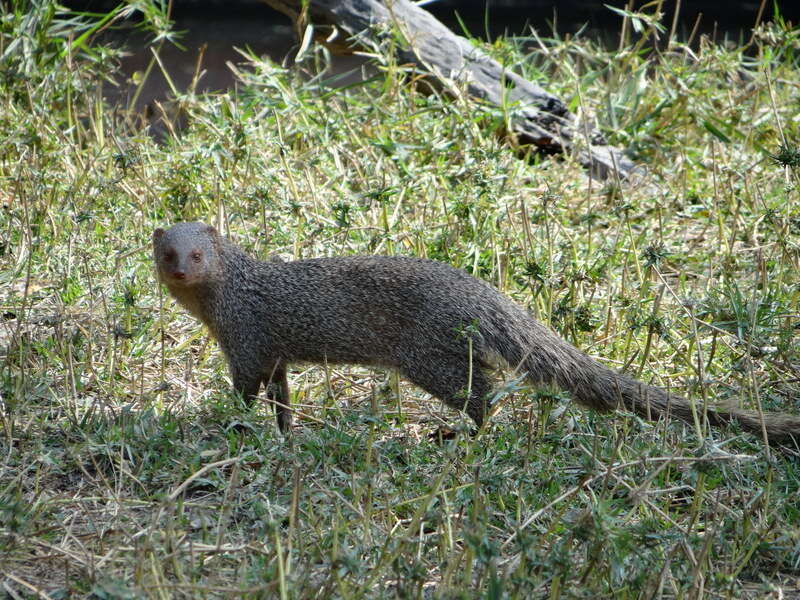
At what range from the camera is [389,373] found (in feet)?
11.7

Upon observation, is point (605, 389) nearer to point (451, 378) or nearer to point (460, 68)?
point (451, 378)

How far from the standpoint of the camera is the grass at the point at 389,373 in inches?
88.4

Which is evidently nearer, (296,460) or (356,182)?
(296,460)

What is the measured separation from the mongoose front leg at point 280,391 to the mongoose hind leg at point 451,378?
0.43 meters

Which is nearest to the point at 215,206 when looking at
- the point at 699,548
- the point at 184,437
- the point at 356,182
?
the point at 356,182

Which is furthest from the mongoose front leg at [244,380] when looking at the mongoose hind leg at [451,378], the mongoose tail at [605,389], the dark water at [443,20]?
the dark water at [443,20]

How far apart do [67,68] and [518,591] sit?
13.4 feet

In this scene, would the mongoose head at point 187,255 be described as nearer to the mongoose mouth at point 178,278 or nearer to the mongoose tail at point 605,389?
the mongoose mouth at point 178,278

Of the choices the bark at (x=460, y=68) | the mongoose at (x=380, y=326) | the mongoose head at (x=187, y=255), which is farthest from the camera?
the bark at (x=460, y=68)

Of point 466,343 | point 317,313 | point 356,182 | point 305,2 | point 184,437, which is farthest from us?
point 305,2

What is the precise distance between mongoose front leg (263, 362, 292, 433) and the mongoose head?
378 millimetres

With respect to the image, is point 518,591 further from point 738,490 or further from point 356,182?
point 356,182

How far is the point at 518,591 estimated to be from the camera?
2045mm

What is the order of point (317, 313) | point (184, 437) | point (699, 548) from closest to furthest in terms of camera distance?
1. point (699, 548)
2. point (184, 437)
3. point (317, 313)
